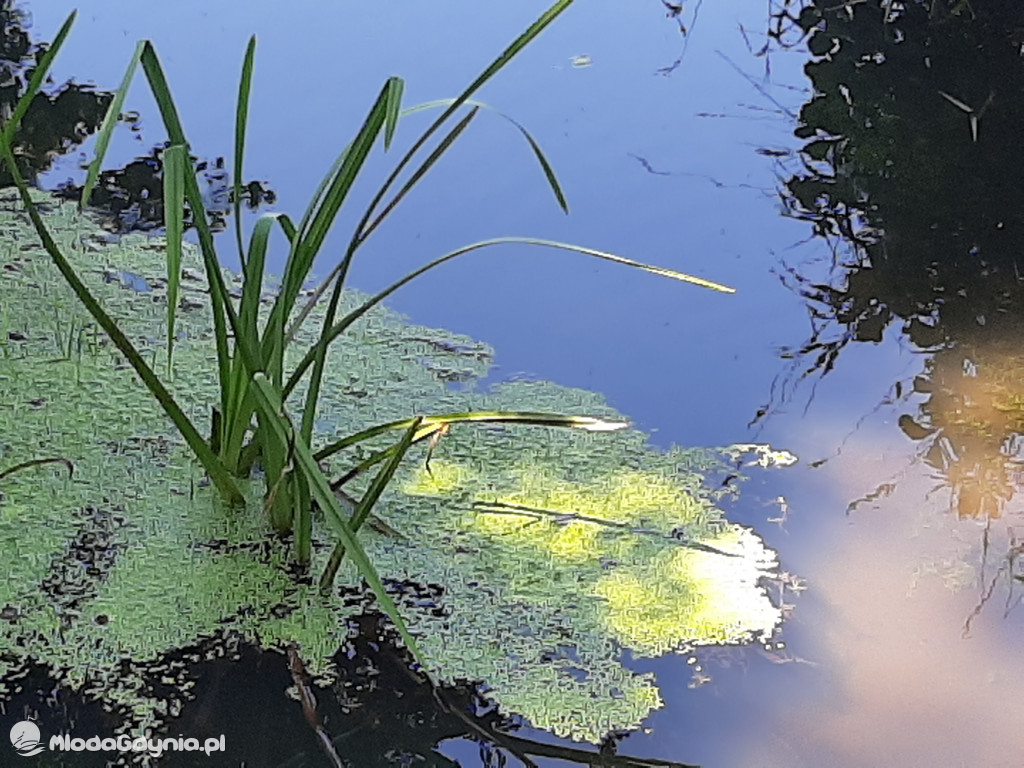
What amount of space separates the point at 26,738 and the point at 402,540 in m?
0.45

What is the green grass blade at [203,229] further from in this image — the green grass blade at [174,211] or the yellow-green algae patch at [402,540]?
the yellow-green algae patch at [402,540]

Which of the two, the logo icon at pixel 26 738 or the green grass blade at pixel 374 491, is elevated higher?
the green grass blade at pixel 374 491

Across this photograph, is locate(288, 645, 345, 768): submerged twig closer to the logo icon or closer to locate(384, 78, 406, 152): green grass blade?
the logo icon

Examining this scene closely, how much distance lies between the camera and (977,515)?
1516mm

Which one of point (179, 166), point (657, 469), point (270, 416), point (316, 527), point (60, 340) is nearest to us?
point (179, 166)

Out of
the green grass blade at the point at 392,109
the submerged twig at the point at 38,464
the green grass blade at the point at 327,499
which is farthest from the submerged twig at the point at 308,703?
the green grass blade at the point at 392,109

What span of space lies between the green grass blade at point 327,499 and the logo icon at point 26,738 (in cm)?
35

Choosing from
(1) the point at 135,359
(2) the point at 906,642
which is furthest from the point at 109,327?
(2) the point at 906,642

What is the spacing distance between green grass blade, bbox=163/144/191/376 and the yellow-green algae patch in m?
0.39

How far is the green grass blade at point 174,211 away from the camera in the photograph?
0.99 metres

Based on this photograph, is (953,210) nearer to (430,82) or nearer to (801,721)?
(430,82)

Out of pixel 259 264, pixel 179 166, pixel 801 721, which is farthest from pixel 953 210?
pixel 179 166

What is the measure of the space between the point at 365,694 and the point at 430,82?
174 centimetres

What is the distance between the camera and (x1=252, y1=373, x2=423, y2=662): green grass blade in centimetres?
104
